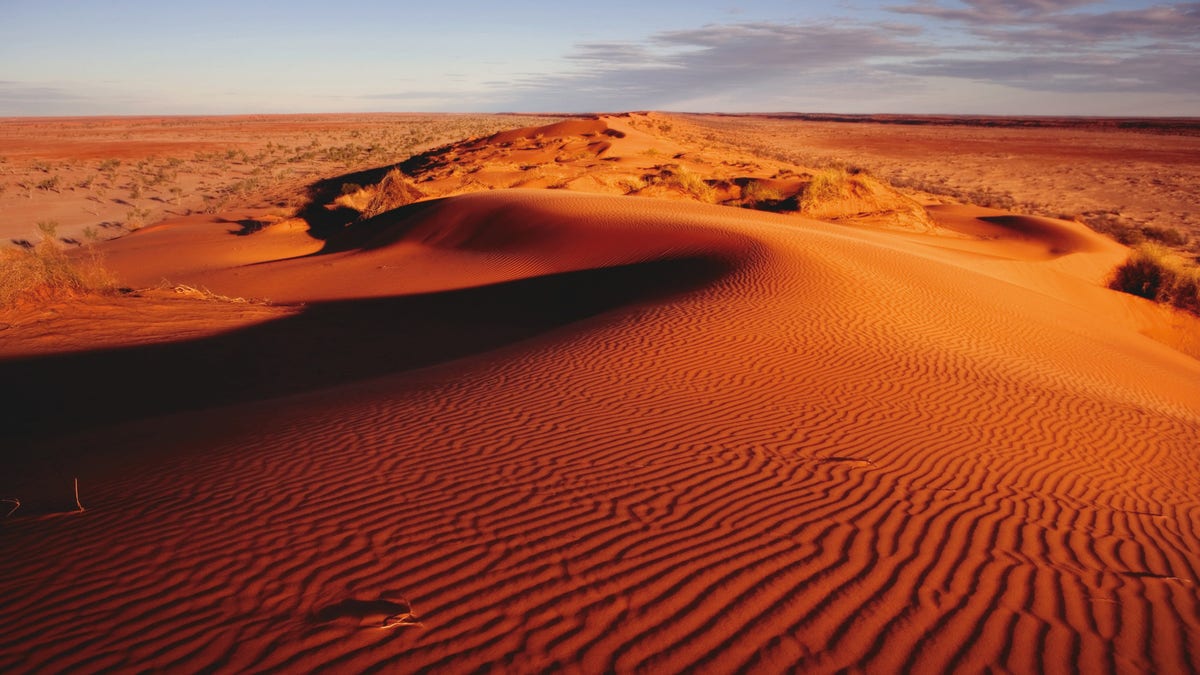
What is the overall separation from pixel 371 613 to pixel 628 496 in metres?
1.86

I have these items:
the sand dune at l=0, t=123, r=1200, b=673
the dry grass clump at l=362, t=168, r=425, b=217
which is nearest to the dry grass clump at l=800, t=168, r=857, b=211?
the dry grass clump at l=362, t=168, r=425, b=217

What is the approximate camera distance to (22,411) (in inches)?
327

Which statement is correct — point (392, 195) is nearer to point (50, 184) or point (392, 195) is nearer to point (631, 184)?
point (631, 184)

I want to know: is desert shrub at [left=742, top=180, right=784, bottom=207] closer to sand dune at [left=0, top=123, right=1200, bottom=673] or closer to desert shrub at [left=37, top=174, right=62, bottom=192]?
sand dune at [left=0, top=123, right=1200, bottom=673]

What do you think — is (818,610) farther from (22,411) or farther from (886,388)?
(22,411)

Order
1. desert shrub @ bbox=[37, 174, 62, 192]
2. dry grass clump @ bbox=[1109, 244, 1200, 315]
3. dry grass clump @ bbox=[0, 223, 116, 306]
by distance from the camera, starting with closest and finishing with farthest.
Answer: dry grass clump @ bbox=[0, 223, 116, 306]
dry grass clump @ bbox=[1109, 244, 1200, 315]
desert shrub @ bbox=[37, 174, 62, 192]

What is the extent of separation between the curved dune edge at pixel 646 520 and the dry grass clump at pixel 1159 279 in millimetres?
10570

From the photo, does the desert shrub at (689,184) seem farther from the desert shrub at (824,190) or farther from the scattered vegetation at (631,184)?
the desert shrub at (824,190)

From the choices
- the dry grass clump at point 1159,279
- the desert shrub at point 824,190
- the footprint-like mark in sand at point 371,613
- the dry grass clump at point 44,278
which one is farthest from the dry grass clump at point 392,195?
the footprint-like mark in sand at point 371,613

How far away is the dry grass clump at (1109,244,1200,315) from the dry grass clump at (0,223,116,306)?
2251 cm

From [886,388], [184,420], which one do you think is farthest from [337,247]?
[886,388]

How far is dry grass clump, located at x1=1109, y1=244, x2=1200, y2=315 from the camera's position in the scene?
17.9 metres

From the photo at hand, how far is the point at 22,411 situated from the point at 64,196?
28.9 metres

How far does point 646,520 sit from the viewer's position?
15.2 ft
